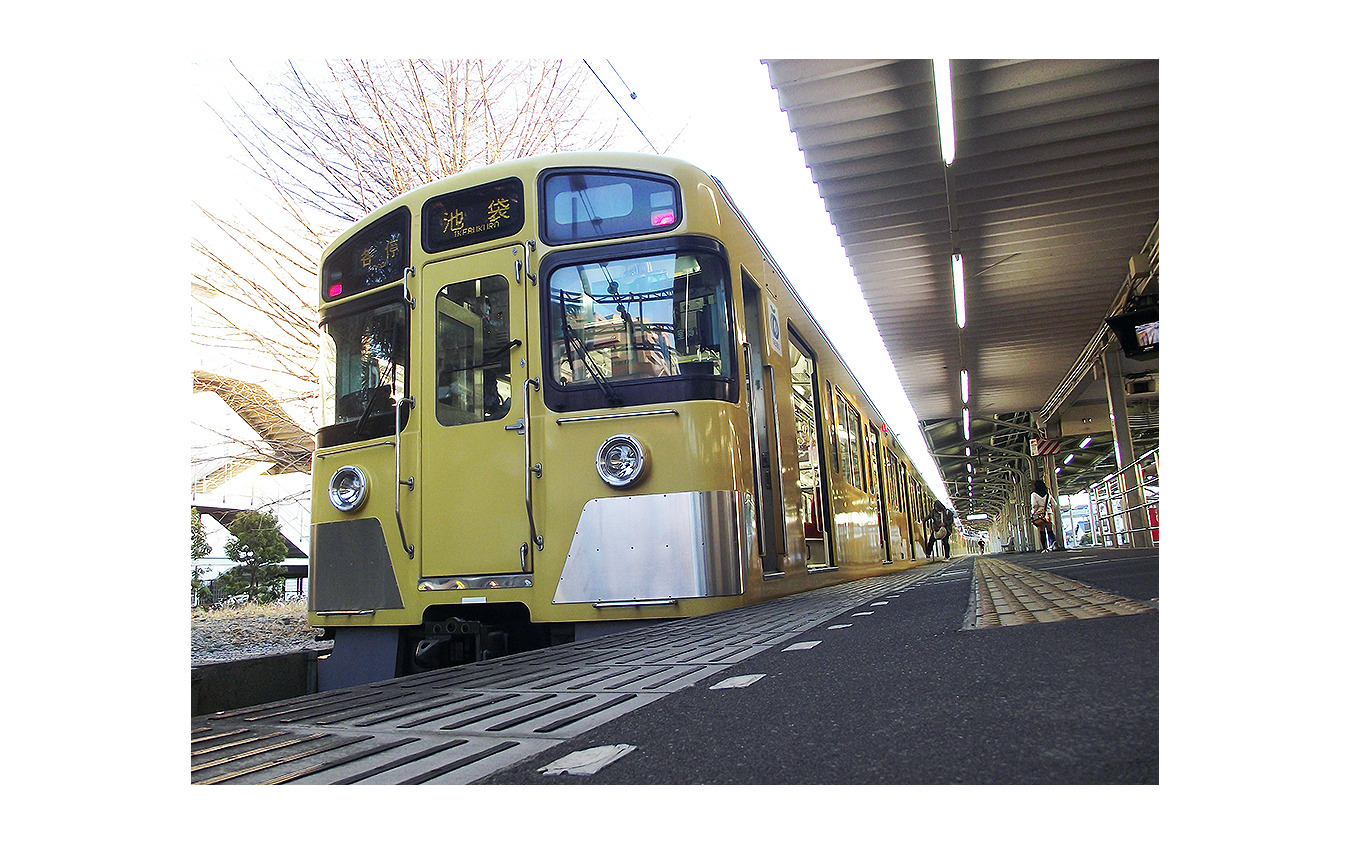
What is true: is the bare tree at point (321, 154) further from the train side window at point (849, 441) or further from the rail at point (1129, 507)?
the rail at point (1129, 507)

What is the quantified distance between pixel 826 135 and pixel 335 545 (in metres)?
4.12

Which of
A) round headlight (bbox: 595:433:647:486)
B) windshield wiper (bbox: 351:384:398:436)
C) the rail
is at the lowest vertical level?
the rail

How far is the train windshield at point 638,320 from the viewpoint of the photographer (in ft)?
11.0

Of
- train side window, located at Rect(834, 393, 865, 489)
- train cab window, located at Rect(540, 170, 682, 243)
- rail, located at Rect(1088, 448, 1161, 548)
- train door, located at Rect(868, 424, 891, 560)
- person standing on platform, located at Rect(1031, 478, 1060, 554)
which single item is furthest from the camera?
person standing on platform, located at Rect(1031, 478, 1060, 554)

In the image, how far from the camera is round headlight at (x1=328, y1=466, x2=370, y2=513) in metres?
3.60

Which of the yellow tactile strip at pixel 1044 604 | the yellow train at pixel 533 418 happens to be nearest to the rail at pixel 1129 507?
the yellow tactile strip at pixel 1044 604

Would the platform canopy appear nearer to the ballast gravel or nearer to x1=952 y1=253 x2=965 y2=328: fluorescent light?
x1=952 y1=253 x2=965 y2=328: fluorescent light

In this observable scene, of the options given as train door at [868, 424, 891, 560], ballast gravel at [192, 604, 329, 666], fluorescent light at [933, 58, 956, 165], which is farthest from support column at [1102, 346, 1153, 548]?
ballast gravel at [192, 604, 329, 666]

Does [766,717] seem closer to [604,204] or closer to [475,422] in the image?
[475,422]

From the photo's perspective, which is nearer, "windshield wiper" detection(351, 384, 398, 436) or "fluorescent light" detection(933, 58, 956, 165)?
"windshield wiper" detection(351, 384, 398, 436)

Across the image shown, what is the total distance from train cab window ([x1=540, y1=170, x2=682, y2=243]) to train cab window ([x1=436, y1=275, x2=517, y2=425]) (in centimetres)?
38

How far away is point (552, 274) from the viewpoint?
139 inches
